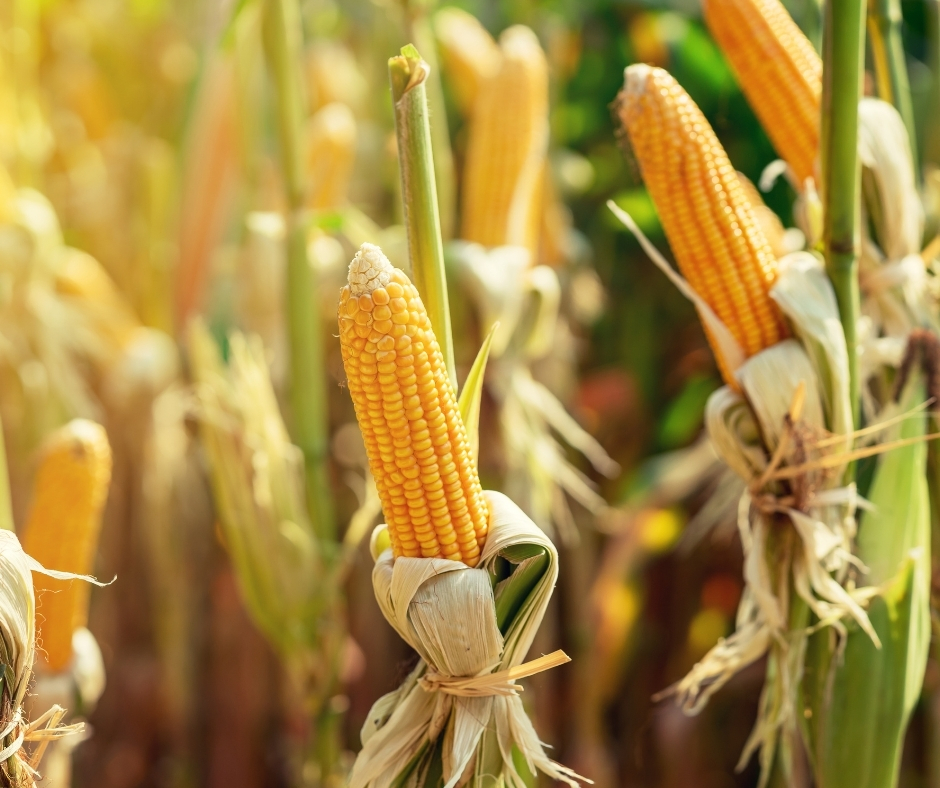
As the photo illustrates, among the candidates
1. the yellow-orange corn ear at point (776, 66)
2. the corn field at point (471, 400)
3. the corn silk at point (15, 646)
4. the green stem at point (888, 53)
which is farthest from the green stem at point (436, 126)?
the corn silk at point (15, 646)

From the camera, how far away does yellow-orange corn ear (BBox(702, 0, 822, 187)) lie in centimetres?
111

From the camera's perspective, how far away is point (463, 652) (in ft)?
2.57

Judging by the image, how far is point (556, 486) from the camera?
189 centimetres

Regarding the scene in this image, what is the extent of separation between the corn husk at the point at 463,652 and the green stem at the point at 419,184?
0.17 meters

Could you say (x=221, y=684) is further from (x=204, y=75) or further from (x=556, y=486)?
(x=204, y=75)

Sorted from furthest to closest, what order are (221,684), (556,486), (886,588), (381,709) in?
(221,684)
(556,486)
(886,588)
(381,709)

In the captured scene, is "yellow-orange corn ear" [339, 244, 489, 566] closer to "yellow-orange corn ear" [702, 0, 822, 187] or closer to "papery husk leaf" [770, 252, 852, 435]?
"papery husk leaf" [770, 252, 852, 435]

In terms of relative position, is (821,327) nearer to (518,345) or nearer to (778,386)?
(778,386)

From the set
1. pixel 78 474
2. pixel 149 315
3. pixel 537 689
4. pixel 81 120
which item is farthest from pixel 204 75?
pixel 537 689

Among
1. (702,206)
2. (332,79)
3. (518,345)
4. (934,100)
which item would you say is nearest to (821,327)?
(702,206)

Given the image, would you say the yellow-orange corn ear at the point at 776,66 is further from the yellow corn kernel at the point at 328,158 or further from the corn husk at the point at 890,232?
the yellow corn kernel at the point at 328,158

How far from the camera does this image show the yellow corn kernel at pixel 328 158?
1752 mm

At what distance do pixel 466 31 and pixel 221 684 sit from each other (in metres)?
1.66

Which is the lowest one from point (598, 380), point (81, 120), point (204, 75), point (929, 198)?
point (598, 380)
